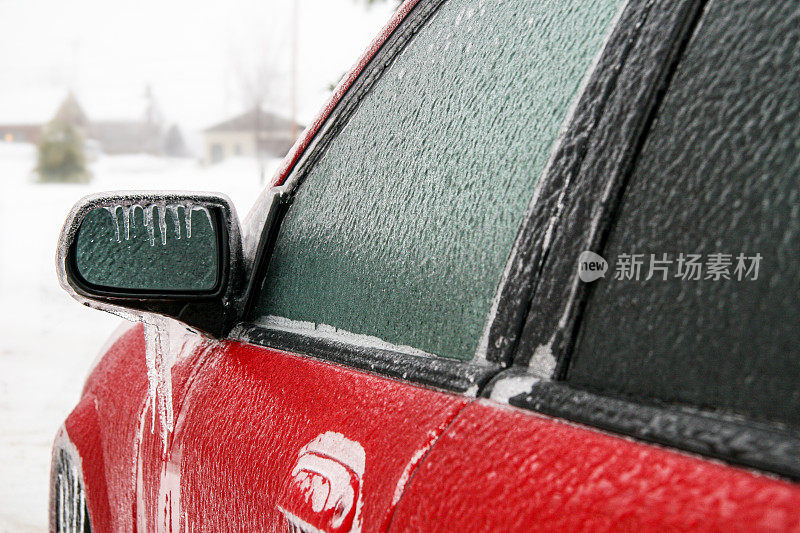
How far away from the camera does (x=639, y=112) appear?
836 mm

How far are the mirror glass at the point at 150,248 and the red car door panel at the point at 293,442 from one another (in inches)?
6.9

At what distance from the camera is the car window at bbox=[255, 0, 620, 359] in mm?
1000

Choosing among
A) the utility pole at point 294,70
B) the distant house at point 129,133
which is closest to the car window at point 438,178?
the utility pole at point 294,70

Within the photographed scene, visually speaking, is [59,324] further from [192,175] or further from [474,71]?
[192,175]

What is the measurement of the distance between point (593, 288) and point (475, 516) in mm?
272

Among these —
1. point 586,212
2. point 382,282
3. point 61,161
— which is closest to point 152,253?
point 382,282

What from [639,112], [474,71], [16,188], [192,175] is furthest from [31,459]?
[192,175]

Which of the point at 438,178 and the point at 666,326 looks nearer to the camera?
the point at 666,326

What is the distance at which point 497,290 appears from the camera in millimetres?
961

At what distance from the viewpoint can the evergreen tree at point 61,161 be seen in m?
26.9

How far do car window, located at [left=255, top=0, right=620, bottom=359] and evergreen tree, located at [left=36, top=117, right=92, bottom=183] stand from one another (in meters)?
28.2

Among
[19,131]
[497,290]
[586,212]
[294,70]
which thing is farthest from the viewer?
[19,131]

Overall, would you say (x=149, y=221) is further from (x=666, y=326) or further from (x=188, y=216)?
(x=666, y=326)

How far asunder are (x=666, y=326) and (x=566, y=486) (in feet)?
0.61
